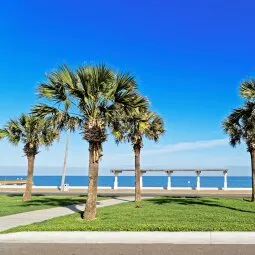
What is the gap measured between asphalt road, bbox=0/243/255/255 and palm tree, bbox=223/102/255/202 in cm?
1237

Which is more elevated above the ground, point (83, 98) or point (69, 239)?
point (83, 98)

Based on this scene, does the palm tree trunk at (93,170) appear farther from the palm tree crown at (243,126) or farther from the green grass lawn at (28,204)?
the palm tree crown at (243,126)

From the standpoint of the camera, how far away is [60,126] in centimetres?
1691

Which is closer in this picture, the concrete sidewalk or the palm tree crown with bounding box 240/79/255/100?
the concrete sidewalk

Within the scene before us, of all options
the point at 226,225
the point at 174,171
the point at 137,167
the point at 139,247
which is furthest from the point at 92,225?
the point at 174,171

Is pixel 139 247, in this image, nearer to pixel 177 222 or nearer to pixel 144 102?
pixel 177 222

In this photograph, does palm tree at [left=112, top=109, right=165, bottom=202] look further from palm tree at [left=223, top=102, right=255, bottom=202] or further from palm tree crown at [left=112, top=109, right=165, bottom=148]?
palm tree at [left=223, top=102, right=255, bottom=202]

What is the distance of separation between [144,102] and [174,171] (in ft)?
96.4

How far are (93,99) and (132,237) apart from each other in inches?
245

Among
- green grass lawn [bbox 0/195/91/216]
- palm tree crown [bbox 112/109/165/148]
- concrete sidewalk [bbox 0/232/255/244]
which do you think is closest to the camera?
concrete sidewalk [bbox 0/232/255/244]

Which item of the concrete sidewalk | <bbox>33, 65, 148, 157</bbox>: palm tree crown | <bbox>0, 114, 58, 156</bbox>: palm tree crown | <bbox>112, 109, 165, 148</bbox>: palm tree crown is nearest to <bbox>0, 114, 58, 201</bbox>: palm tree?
<bbox>0, 114, 58, 156</bbox>: palm tree crown

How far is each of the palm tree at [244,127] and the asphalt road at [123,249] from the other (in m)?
12.4

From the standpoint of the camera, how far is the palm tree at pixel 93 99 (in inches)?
621

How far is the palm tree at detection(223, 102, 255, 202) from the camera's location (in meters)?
22.4
